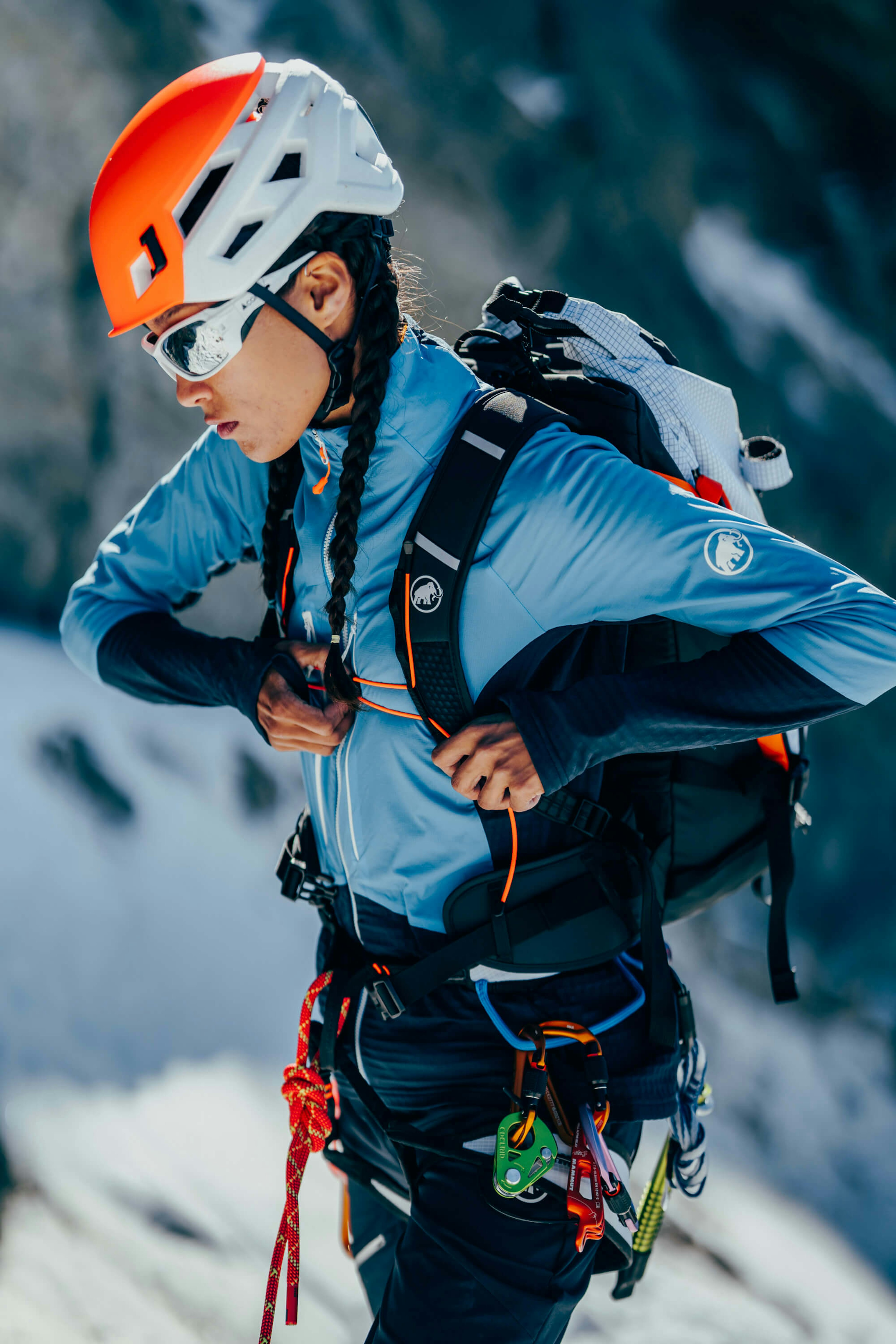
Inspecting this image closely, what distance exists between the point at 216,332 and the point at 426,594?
0.34 m

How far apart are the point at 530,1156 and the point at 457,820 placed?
359 mm

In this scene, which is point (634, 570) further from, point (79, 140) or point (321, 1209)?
point (79, 140)

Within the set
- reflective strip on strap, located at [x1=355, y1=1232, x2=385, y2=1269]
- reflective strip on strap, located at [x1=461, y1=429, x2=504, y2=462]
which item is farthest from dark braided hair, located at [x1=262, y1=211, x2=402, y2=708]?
reflective strip on strap, located at [x1=355, y1=1232, x2=385, y2=1269]

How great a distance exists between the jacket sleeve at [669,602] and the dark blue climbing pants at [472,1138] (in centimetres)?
33

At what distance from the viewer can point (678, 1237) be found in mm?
2602

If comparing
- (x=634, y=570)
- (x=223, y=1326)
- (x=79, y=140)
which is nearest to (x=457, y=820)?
(x=634, y=570)

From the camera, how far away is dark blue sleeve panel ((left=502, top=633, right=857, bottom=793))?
41.5 inches

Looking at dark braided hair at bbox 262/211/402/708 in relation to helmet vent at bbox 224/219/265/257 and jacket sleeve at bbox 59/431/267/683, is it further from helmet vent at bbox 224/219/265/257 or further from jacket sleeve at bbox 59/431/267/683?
jacket sleeve at bbox 59/431/267/683

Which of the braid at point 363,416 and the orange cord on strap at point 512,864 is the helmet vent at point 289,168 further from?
the orange cord on strap at point 512,864

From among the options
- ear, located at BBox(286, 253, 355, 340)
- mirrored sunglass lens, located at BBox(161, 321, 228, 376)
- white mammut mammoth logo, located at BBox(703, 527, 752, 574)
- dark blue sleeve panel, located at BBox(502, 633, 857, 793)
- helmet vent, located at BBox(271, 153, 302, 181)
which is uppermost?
helmet vent, located at BBox(271, 153, 302, 181)

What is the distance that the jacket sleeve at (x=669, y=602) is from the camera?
103 centimetres

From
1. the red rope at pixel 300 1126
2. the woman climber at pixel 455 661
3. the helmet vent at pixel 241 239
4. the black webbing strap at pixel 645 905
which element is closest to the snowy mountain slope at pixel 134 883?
the red rope at pixel 300 1126

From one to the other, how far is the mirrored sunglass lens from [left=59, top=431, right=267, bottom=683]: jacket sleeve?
0.29 m

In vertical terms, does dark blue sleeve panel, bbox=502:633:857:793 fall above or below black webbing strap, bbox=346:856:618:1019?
above
